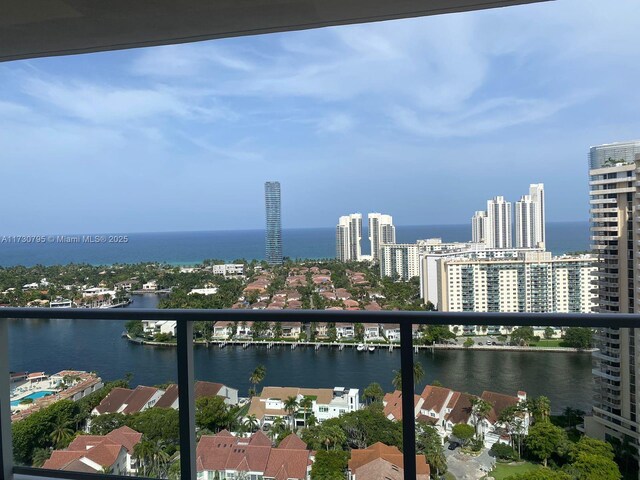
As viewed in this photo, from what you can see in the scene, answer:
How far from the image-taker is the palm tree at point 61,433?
89.4 inches

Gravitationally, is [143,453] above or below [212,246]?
below

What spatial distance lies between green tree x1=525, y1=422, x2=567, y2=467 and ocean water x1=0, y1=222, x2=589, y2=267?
176 inches

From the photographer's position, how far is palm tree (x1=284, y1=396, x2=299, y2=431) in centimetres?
201

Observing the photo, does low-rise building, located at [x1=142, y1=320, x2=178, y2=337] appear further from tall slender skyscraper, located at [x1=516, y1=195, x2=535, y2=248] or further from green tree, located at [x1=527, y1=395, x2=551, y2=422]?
tall slender skyscraper, located at [x1=516, y1=195, x2=535, y2=248]

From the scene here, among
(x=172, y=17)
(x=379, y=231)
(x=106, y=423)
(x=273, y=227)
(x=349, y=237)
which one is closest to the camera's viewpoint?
(x=106, y=423)

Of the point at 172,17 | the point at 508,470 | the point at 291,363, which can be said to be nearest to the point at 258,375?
the point at 291,363

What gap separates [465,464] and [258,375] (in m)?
0.90

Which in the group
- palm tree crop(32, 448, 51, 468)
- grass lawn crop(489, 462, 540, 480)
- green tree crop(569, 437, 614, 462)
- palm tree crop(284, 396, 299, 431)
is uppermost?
palm tree crop(284, 396, 299, 431)

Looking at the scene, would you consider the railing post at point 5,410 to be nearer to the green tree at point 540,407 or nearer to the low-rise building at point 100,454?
the low-rise building at point 100,454

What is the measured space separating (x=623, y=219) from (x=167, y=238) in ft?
21.4

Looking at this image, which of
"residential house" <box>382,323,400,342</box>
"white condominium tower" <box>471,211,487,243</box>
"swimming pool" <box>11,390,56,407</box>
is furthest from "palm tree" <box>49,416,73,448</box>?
"white condominium tower" <box>471,211,487,243</box>

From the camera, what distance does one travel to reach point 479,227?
8.05 meters

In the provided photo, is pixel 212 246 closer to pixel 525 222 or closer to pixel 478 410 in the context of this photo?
pixel 525 222

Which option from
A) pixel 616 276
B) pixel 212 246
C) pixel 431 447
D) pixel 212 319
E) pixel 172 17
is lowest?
pixel 431 447
